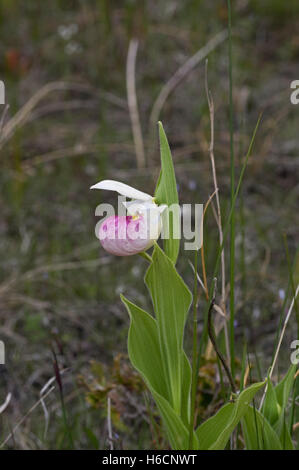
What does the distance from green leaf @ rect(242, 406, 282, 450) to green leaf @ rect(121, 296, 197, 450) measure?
0.10 meters

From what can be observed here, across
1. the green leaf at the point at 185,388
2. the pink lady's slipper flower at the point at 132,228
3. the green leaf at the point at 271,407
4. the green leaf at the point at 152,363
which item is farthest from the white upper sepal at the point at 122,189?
the green leaf at the point at 271,407

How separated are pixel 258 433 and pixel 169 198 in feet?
1.41

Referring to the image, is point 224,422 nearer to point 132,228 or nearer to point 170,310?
point 170,310

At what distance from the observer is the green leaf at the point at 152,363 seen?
93 cm

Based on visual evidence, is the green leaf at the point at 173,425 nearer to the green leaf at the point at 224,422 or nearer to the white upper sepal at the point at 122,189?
the green leaf at the point at 224,422

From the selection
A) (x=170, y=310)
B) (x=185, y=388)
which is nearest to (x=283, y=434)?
(x=185, y=388)

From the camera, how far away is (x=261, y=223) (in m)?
2.27

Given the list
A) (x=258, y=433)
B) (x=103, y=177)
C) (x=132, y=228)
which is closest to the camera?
(x=132, y=228)

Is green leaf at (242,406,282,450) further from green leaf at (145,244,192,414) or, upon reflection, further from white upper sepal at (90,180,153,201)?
white upper sepal at (90,180,153,201)

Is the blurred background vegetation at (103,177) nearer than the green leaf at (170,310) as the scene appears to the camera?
No

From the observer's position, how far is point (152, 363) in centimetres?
99

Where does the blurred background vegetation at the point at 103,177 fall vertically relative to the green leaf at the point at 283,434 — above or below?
above

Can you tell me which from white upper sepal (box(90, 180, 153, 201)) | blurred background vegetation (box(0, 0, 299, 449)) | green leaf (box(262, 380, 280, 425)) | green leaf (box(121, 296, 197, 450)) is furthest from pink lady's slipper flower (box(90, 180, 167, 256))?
green leaf (box(262, 380, 280, 425))

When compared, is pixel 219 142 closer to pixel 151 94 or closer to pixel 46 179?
pixel 151 94
